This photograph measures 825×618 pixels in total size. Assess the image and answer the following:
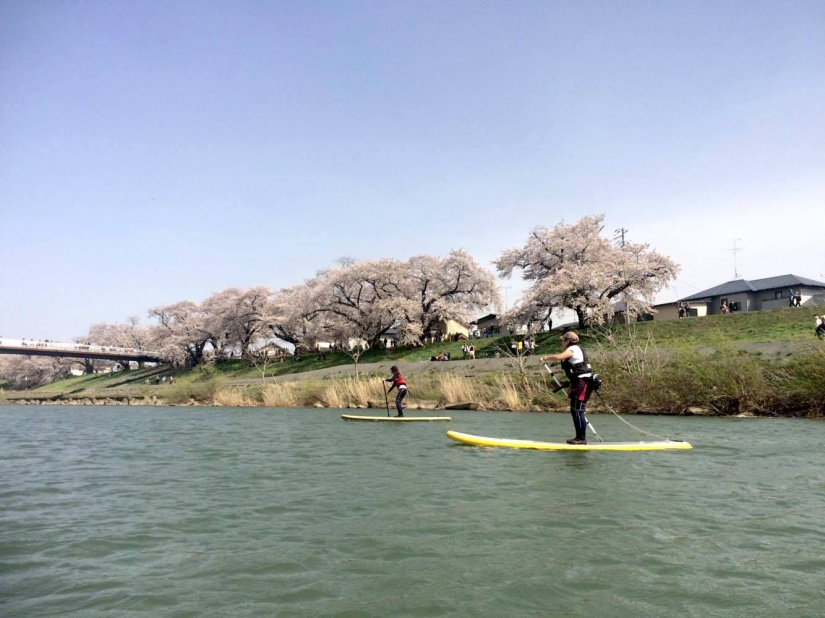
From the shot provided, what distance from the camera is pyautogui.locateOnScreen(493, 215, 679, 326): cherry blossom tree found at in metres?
41.4

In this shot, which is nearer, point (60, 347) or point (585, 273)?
point (585, 273)

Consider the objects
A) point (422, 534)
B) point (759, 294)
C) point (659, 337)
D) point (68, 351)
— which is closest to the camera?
point (422, 534)

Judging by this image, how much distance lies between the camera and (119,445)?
562 inches

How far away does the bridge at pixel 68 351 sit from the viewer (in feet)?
228

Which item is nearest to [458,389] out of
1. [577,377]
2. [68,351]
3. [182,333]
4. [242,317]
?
[577,377]

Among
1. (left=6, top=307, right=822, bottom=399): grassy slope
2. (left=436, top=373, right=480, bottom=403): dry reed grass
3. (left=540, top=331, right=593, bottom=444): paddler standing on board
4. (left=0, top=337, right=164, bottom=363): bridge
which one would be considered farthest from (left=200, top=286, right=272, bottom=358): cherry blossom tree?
(left=540, top=331, right=593, bottom=444): paddler standing on board

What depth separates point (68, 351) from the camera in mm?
75125

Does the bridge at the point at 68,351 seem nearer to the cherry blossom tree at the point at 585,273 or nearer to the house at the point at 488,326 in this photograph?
the house at the point at 488,326

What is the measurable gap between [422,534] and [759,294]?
53.2 m

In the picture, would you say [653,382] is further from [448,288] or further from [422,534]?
[448,288]

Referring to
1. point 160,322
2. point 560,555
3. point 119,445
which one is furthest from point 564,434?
point 160,322

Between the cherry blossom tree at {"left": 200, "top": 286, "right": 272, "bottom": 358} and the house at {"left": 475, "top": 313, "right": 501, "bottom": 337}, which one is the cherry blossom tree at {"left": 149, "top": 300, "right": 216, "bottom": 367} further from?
the house at {"left": 475, "top": 313, "right": 501, "bottom": 337}

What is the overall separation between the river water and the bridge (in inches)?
2789

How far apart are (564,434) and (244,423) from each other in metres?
11.5
